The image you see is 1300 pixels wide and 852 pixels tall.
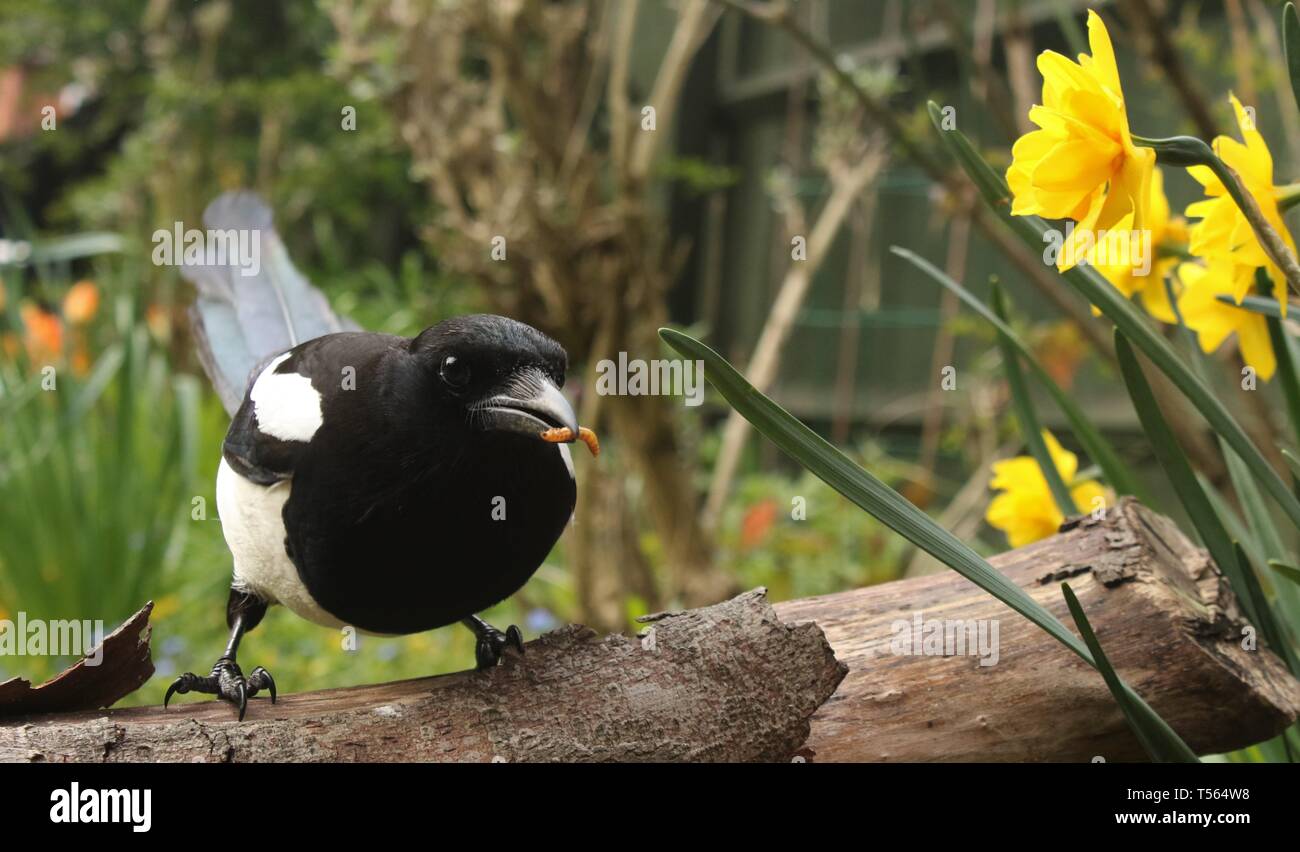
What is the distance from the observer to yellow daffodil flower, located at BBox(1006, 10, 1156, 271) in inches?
27.1

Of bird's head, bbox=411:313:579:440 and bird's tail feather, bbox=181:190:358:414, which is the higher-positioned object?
bird's tail feather, bbox=181:190:358:414

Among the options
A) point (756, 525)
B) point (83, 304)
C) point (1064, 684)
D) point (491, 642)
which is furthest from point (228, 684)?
point (83, 304)

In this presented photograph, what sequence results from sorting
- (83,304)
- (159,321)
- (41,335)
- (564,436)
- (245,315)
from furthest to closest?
(159,321) → (83,304) → (41,335) → (245,315) → (564,436)

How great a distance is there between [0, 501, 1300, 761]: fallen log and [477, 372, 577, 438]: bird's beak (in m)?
0.20

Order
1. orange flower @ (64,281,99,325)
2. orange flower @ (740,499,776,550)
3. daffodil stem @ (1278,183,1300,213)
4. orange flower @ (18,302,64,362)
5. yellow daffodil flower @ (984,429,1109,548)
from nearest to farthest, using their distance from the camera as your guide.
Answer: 1. daffodil stem @ (1278,183,1300,213)
2. yellow daffodil flower @ (984,429,1109,548)
3. orange flower @ (18,302,64,362)
4. orange flower @ (64,281,99,325)
5. orange flower @ (740,499,776,550)

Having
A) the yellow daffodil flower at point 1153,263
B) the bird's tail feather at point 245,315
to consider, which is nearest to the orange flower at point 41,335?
the bird's tail feather at point 245,315

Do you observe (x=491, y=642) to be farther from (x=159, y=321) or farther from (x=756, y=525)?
(x=159, y=321)

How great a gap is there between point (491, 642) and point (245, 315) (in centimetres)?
34

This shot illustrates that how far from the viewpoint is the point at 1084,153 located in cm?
69

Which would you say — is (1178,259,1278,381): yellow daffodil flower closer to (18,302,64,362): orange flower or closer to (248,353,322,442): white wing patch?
(248,353,322,442): white wing patch

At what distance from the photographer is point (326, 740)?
76 cm

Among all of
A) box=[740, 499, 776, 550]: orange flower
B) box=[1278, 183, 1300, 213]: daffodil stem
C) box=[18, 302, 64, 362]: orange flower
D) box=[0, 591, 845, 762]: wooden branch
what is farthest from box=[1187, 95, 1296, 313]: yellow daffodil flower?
box=[740, 499, 776, 550]: orange flower
